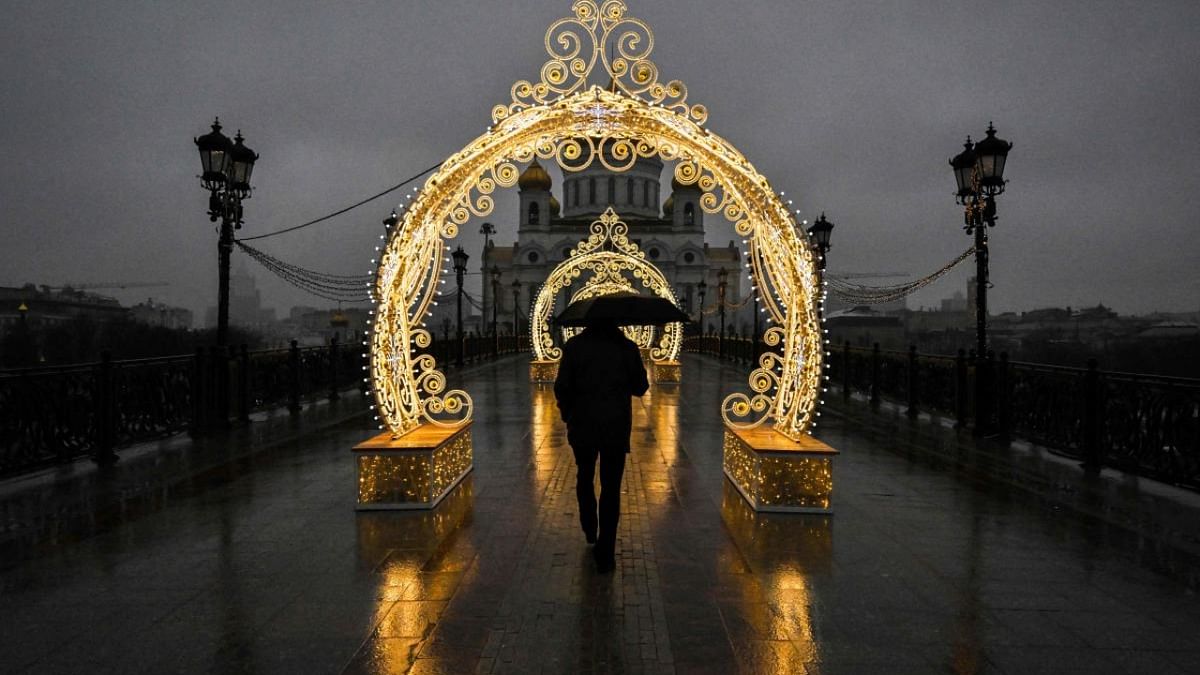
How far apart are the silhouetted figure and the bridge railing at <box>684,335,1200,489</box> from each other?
6110 mm

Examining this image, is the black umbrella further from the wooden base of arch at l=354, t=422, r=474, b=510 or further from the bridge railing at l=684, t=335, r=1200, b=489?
the bridge railing at l=684, t=335, r=1200, b=489

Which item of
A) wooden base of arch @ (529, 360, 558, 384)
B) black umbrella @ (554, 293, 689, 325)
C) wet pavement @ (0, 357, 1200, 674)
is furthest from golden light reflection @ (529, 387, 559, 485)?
wooden base of arch @ (529, 360, 558, 384)

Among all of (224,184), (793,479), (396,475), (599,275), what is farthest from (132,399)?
(599,275)

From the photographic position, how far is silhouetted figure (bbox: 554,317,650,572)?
505 cm

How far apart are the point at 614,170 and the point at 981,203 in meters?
7.68

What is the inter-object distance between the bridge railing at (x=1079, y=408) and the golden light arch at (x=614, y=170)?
3985 mm

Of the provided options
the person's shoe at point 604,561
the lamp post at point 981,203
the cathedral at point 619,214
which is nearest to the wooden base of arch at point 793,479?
the person's shoe at point 604,561

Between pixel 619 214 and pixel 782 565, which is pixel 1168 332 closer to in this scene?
pixel 782 565

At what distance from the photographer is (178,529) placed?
6.09m

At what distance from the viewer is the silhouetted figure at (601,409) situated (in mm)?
5055

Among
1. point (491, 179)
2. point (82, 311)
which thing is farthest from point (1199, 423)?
point (82, 311)

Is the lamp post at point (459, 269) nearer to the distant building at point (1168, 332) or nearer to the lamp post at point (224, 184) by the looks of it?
the lamp post at point (224, 184)

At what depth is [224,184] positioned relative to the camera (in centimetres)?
1185

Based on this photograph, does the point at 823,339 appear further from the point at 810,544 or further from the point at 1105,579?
the point at 1105,579
